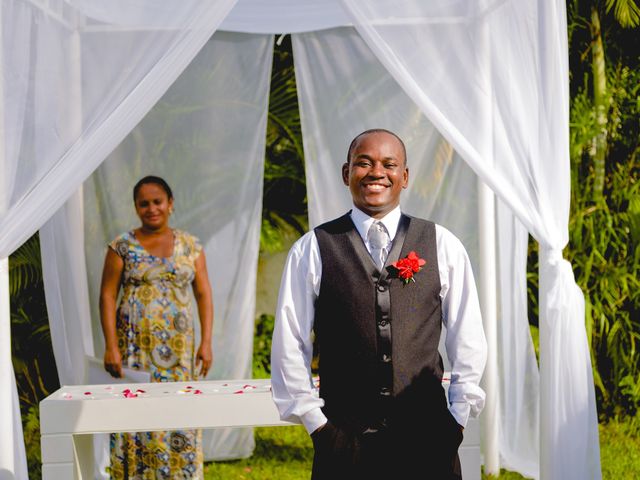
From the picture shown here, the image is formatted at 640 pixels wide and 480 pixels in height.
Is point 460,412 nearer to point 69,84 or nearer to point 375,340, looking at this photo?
point 375,340

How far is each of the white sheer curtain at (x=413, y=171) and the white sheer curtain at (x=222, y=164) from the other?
1.33 ft

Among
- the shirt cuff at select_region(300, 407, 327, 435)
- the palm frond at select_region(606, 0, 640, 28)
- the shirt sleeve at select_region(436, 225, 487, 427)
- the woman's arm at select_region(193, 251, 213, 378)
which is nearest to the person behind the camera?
the shirt cuff at select_region(300, 407, 327, 435)

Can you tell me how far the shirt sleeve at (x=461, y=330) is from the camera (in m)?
3.17

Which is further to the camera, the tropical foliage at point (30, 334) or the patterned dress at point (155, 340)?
the tropical foliage at point (30, 334)

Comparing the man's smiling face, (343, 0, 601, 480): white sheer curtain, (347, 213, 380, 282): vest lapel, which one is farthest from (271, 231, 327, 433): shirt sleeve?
(343, 0, 601, 480): white sheer curtain

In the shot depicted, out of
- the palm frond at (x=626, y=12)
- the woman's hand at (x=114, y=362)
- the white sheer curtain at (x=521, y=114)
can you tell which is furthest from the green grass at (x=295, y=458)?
the palm frond at (x=626, y=12)

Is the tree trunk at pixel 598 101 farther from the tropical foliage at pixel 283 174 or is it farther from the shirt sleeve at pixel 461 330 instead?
the shirt sleeve at pixel 461 330

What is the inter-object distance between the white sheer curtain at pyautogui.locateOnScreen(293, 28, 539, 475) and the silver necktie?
2.86 m

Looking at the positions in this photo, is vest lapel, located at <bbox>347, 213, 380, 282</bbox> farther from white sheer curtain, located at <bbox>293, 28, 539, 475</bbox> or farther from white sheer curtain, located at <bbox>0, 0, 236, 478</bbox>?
white sheer curtain, located at <bbox>293, 28, 539, 475</bbox>

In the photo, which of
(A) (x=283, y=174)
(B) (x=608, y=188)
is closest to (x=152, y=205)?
(A) (x=283, y=174)

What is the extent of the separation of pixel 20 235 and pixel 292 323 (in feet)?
5.76

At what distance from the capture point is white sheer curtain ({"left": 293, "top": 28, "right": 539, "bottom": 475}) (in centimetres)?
603

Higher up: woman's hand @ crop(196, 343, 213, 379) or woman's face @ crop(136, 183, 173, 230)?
woman's face @ crop(136, 183, 173, 230)

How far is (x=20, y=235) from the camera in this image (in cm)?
443
